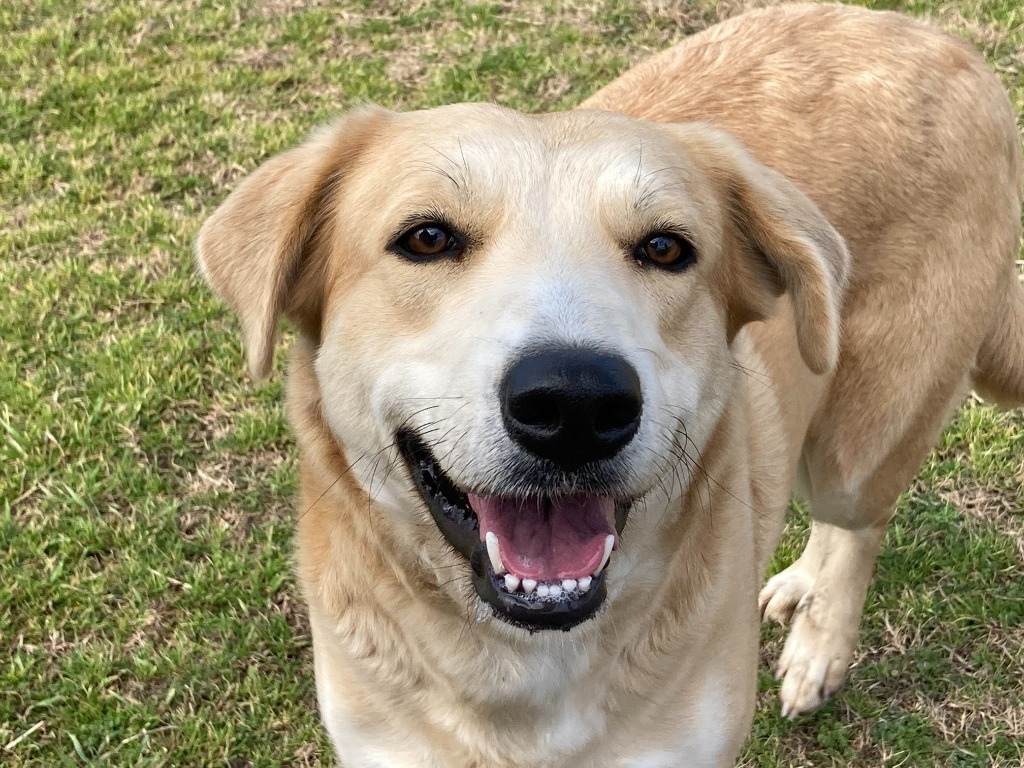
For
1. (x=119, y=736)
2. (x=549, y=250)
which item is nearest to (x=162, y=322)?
(x=119, y=736)

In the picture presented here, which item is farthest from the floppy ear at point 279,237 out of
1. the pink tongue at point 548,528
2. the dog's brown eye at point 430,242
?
the pink tongue at point 548,528

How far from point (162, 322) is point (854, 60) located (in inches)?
137

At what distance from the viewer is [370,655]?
2.45m

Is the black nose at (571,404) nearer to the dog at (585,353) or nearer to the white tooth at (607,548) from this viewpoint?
the dog at (585,353)

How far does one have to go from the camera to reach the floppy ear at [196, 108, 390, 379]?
2.34m

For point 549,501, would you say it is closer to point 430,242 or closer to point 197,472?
point 430,242

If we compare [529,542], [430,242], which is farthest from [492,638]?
[430,242]

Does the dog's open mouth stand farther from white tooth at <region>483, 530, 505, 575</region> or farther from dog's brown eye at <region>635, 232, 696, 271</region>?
dog's brown eye at <region>635, 232, 696, 271</region>

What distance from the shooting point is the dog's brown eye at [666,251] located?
226 cm

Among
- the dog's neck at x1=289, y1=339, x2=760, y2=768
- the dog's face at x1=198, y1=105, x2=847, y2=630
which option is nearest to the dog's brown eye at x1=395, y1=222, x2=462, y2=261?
the dog's face at x1=198, y1=105, x2=847, y2=630

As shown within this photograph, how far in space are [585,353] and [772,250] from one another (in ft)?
3.29

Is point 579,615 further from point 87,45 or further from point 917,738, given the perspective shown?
point 87,45

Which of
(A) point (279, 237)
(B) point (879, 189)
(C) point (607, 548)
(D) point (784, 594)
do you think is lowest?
(D) point (784, 594)

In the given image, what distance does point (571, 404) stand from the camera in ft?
5.78
